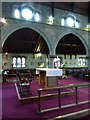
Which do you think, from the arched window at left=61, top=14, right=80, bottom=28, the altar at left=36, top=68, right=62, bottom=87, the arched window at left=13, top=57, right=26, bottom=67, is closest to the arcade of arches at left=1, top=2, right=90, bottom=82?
the arched window at left=13, top=57, right=26, bottom=67


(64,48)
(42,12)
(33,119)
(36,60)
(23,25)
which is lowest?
(33,119)

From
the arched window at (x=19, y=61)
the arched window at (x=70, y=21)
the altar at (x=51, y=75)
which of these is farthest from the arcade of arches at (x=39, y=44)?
the altar at (x=51, y=75)

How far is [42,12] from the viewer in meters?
14.5

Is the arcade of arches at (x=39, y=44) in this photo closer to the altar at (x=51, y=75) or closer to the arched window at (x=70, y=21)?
the arched window at (x=70, y=21)

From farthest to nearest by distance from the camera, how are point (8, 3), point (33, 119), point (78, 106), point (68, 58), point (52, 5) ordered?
1. point (68, 58)
2. point (52, 5)
3. point (8, 3)
4. point (78, 106)
5. point (33, 119)

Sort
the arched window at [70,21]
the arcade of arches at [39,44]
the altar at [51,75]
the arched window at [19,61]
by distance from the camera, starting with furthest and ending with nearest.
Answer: the arched window at [19,61] < the arched window at [70,21] < the arcade of arches at [39,44] < the altar at [51,75]

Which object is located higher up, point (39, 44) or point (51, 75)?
point (39, 44)

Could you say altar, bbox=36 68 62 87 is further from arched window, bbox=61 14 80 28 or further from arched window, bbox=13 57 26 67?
arched window, bbox=13 57 26 67

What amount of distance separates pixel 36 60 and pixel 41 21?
5584 millimetres

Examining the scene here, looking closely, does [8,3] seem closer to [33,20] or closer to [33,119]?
[33,20]

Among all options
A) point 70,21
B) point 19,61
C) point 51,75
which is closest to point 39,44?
point 19,61

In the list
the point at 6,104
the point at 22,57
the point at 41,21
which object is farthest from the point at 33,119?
the point at 22,57

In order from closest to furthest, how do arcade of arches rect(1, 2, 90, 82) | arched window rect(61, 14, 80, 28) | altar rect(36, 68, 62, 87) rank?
1. altar rect(36, 68, 62, 87)
2. arcade of arches rect(1, 2, 90, 82)
3. arched window rect(61, 14, 80, 28)

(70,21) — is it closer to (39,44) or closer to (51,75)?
Answer: (39,44)
